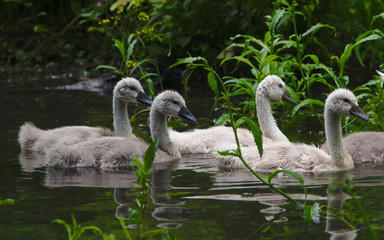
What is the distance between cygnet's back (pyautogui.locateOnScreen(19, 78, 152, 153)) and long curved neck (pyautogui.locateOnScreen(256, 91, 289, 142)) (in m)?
1.61

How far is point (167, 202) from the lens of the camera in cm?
594

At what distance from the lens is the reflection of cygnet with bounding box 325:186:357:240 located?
A: 15.7 feet

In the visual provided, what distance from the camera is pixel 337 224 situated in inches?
199

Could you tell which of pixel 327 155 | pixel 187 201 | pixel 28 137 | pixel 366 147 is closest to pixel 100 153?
pixel 28 137

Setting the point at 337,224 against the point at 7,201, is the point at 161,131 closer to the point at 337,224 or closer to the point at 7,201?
the point at 7,201

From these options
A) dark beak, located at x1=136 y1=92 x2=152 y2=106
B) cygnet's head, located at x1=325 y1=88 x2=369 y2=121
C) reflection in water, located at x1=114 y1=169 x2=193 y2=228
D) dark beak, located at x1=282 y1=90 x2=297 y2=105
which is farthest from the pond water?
dark beak, located at x1=136 y1=92 x2=152 y2=106

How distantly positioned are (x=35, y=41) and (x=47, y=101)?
21.9 ft

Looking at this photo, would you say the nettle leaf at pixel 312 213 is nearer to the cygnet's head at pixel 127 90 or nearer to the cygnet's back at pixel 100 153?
the cygnet's back at pixel 100 153

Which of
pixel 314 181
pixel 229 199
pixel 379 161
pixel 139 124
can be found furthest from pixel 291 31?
pixel 229 199

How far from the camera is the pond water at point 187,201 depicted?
5.01m

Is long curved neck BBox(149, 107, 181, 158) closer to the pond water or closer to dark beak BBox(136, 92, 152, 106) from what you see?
the pond water

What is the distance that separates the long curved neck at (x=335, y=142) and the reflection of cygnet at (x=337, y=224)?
1.37 metres

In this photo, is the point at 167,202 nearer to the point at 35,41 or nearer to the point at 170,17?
the point at 170,17

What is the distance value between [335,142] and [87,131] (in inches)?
133
